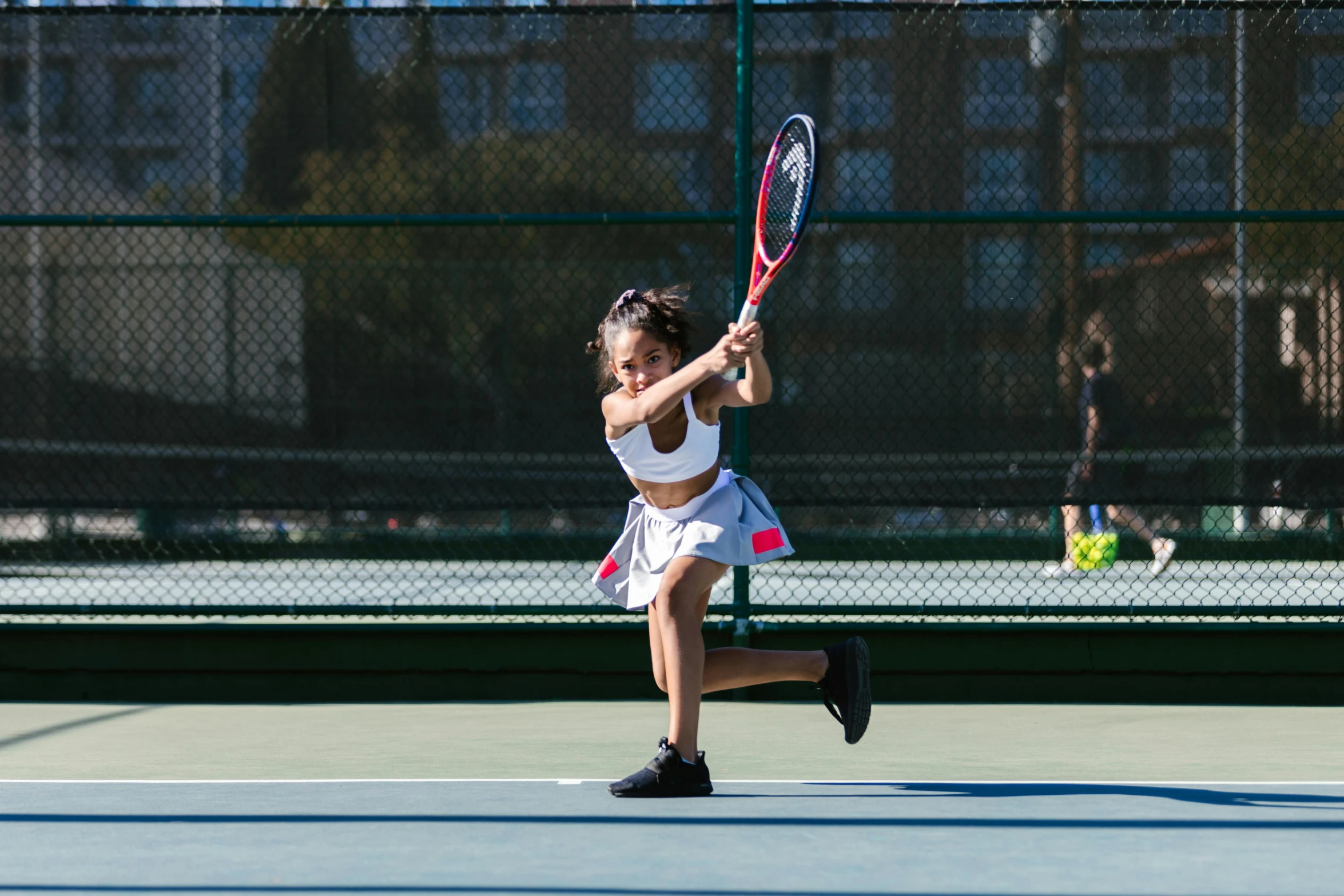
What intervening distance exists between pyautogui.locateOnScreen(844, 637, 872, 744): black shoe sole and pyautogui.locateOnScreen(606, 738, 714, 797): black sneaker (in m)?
0.48

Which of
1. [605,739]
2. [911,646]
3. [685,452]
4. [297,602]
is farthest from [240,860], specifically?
[297,602]

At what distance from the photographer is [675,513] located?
4020 mm

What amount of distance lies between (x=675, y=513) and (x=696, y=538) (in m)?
0.12

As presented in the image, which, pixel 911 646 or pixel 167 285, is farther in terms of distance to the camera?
pixel 167 285

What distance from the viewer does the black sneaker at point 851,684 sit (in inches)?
163

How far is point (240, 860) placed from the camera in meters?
3.19

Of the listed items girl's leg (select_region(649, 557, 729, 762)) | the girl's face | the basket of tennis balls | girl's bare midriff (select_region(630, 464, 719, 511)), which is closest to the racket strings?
the girl's face

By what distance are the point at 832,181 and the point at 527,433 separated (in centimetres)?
151

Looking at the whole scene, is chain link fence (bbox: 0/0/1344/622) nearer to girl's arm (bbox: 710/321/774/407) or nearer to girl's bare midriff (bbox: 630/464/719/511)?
girl's bare midriff (bbox: 630/464/719/511)

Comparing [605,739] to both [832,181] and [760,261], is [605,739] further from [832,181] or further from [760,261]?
[832,181]

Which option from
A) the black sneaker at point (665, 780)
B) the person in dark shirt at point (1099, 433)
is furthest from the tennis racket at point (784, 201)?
the person in dark shirt at point (1099, 433)

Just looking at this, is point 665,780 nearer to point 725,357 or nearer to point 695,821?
point 695,821

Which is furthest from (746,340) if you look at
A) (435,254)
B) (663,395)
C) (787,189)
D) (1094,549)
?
(1094,549)

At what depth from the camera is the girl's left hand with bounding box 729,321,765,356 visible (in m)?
3.46
